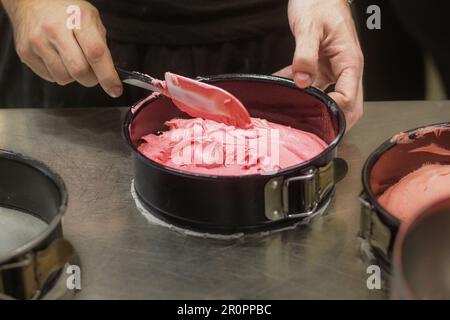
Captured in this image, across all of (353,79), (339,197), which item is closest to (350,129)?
(353,79)

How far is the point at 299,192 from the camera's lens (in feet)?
3.84

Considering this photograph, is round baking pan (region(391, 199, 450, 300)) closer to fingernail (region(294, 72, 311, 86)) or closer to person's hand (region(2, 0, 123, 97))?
fingernail (region(294, 72, 311, 86))

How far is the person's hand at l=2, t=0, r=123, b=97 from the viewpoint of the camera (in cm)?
141

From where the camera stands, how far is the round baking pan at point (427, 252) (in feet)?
2.97

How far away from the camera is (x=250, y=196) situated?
1150 millimetres

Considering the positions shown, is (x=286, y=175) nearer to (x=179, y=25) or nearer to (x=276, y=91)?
(x=276, y=91)

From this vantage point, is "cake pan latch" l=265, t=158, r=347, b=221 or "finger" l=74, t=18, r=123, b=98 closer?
"cake pan latch" l=265, t=158, r=347, b=221

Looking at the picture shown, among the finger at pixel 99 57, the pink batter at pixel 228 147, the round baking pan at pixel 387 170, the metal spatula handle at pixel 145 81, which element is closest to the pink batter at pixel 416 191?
the round baking pan at pixel 387 170

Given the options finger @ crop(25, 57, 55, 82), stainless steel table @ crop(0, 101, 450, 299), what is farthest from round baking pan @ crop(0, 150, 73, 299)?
finger @ crop(25, 57, 55, 82)

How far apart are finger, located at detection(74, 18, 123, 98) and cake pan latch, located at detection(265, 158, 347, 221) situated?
44cm

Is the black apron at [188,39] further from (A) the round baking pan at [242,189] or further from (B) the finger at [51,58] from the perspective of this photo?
(A) the round baking pan at [242,189]
